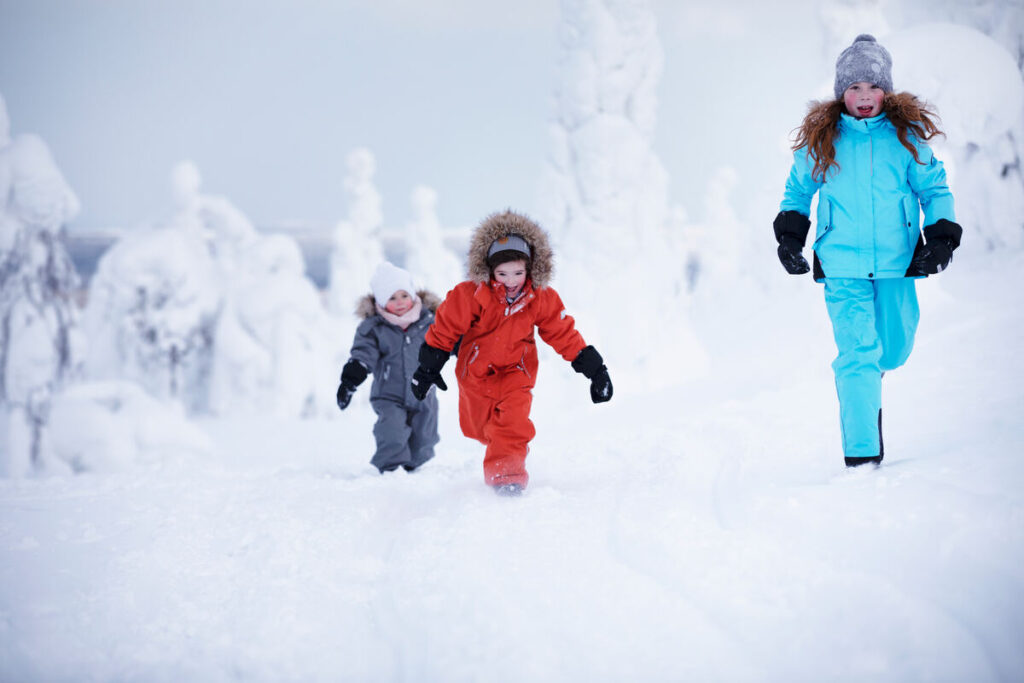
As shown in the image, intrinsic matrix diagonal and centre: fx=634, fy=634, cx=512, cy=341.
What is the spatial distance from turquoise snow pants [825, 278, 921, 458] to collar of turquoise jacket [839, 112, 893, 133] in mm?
648

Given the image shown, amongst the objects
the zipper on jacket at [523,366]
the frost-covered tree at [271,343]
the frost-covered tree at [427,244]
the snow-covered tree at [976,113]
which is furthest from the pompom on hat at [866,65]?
the frost-covered tree at [271,343]

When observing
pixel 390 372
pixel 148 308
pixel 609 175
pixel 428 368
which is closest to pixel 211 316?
pixel 148 308

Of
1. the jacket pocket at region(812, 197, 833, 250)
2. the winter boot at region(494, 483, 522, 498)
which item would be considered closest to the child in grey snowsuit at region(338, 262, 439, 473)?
the winter boot at region(494, 483, 522, 498)

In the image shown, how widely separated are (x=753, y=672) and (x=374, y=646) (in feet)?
3.28

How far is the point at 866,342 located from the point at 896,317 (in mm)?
236

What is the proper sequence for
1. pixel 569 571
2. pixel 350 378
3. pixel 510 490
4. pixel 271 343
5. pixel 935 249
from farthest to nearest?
pixel 271 343, pixel 350 378, pixel 510 490, pixel 935 249, pixel 569 571

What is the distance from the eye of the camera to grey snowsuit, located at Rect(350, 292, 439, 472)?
165 inches

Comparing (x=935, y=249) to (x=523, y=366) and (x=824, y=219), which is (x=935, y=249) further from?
(x=523, y=366)

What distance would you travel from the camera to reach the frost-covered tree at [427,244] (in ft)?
65.3

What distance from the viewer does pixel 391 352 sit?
13.8 ft

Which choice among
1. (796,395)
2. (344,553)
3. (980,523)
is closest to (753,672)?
(980,523)

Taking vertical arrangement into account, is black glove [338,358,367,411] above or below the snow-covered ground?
above

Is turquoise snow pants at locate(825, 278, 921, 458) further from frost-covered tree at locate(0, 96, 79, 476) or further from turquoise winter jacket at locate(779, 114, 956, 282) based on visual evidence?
frost-covered tree at locate(0, 96, 79, 476)

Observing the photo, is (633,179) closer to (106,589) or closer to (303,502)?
(303,502)
